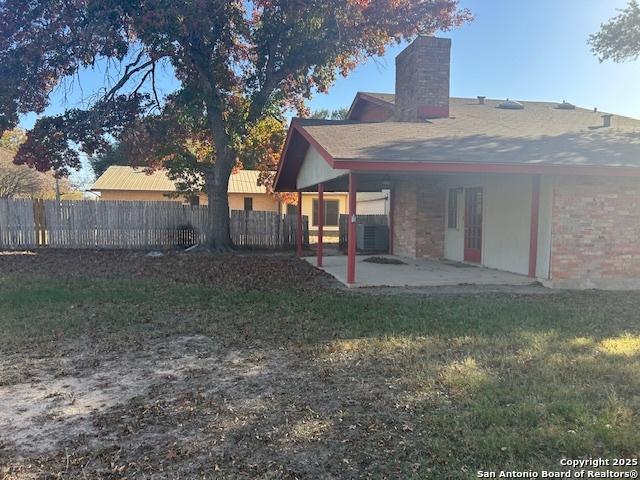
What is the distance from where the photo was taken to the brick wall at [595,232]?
857 cm

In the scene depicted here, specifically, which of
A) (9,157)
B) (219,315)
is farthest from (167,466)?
(9,157)

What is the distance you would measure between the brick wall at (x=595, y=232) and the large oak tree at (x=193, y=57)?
27.5 ft

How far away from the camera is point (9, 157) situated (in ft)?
87.3

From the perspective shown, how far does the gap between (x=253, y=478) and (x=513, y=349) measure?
329cm

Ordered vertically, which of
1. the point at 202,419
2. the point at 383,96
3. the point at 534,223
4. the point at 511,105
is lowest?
the point at 202,419

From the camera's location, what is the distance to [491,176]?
1086 centimetres

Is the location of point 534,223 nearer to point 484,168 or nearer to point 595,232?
point 595,232

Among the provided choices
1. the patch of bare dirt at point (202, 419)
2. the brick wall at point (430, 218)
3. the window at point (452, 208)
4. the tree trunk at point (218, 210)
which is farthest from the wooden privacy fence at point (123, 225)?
the patch of bare dirt at point (202, 419)

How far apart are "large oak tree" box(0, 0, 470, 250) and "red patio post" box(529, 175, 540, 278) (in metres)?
7.66

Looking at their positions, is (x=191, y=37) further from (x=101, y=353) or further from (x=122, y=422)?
(x=122, y=422)

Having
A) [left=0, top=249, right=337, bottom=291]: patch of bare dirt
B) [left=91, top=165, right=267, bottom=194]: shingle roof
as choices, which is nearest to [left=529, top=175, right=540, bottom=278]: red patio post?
[left=0, top=249, right=337, bottom=291]: patch of bare dirt

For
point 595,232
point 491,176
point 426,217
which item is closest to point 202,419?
point 595,232

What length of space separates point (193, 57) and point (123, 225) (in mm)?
6254

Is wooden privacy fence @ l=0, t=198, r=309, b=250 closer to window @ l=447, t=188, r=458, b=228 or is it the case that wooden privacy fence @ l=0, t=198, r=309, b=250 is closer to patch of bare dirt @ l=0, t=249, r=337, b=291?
patch of bare dirt @ l=0, t=249, r=337, b=291
